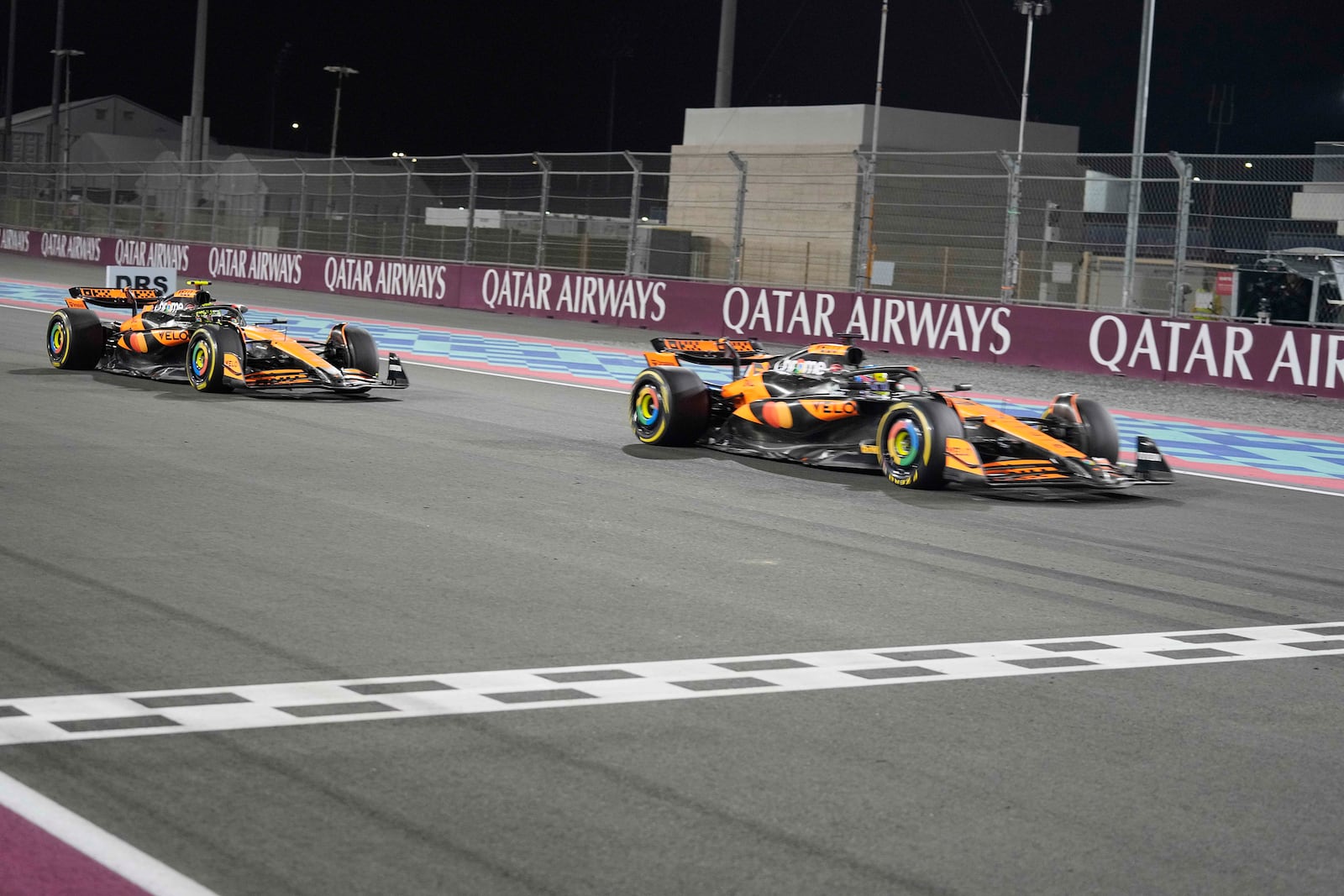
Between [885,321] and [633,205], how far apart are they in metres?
6.58

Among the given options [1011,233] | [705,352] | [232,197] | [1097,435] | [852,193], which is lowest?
[1097,435]

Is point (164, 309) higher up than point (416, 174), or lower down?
lower down

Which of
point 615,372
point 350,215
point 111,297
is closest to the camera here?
point 111,297

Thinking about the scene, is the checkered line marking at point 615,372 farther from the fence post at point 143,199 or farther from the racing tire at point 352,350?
the fence post at point 143,199

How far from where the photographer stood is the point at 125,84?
464ft

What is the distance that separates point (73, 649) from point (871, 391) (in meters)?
6.76

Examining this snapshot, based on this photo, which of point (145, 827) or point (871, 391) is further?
point (871, 391)

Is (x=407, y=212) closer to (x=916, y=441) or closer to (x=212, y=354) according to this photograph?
(x=212, y=354)

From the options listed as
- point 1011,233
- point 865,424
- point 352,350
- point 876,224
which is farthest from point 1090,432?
point 876,224

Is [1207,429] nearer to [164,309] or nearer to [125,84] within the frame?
[164,309]

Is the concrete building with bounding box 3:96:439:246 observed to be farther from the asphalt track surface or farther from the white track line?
the white track line

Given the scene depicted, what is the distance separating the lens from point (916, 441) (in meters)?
10.3

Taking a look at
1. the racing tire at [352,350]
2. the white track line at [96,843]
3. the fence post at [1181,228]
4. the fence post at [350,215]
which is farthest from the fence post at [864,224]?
the white track line at [96,843]

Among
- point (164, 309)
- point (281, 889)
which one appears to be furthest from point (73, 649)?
point (164, 309)
